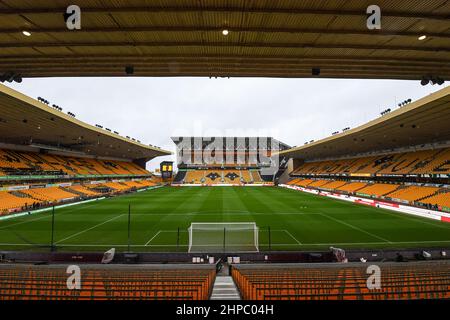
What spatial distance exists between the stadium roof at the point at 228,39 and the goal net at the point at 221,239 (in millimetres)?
8371

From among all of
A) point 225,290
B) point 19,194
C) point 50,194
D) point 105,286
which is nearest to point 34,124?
point 19,194

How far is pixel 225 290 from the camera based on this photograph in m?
7.29

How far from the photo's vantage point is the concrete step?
6.51 m

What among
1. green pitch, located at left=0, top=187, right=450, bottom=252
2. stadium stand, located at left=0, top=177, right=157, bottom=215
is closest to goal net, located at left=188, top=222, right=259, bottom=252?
green pitch, located at left=0, top=187, right=450, bottom=252

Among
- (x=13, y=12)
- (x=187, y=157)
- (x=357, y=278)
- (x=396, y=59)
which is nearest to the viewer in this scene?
(x=13, y=12)

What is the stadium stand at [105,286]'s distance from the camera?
5.11 meters

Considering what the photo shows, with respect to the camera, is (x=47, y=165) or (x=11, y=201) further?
(x=47, y=165)

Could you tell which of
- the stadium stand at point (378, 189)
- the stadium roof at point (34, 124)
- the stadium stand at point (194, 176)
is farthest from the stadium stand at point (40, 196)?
the stadium stand at point (378, 189)

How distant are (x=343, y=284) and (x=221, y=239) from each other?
10.1 meters

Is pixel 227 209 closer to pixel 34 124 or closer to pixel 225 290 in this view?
pixel 225 290

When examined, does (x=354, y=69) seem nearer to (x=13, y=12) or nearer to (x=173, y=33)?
(x=173, y=33)
